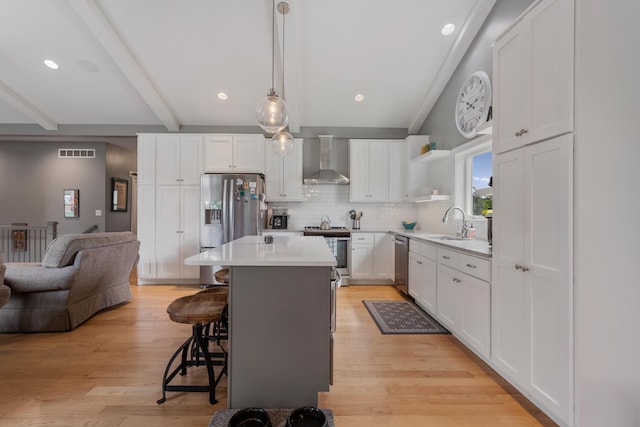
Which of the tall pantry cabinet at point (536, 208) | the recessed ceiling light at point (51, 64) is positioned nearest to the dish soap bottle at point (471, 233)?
the tall pantry cabinet at point (536, 208)

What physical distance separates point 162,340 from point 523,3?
4.57m

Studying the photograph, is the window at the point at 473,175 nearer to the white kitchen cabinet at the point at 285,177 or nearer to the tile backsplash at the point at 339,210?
the tile backsplash at the point at 339,210

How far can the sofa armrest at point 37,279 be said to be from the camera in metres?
2.64

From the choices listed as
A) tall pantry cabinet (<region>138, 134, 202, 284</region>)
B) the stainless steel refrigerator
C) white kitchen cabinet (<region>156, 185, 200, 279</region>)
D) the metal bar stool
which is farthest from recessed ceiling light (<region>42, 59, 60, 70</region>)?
the metal bar stool

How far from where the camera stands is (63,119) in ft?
15.6

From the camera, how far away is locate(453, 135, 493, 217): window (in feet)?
10.9

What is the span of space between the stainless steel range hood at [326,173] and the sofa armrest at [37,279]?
321 centimetres

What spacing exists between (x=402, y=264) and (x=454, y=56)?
2.82m

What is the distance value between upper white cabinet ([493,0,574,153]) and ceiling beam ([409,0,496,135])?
155cm

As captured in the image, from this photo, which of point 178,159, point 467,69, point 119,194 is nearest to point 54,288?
point 178,159

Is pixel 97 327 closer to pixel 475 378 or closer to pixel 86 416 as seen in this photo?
pixel 86 416

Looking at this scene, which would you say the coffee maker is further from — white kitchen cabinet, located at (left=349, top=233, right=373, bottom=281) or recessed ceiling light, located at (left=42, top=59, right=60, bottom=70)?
recessed ceiling light, located at (left=42, top=59, right=60, bottom=70)

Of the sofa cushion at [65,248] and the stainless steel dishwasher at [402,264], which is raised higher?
the sofa cushion at [65,248]

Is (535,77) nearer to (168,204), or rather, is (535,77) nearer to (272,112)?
(272,112)
